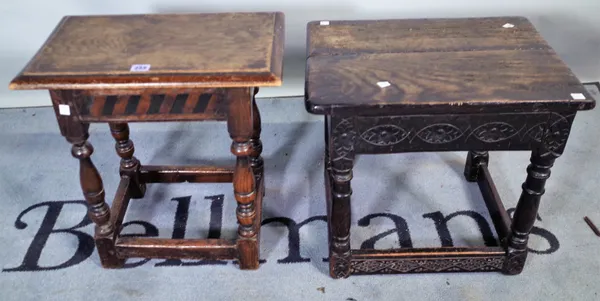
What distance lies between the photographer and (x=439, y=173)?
2.07 metres

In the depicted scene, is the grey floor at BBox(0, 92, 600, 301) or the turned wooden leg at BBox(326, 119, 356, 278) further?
the grey floor at BBox(0, 92, 600, 301)

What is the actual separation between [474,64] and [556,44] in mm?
1153

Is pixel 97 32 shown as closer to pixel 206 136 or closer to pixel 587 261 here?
pixel 206 136

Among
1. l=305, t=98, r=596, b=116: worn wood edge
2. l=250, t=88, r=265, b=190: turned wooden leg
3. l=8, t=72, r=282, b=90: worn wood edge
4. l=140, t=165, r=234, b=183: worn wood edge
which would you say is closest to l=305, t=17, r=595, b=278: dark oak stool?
l=305, t=98, r=596, b=116: worn wood edge

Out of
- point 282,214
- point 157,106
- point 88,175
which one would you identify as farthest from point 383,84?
point 88,175

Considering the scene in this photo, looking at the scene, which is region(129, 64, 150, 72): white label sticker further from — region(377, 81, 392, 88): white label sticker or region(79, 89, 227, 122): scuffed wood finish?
region(377, 81, 392, 88): white label sticker

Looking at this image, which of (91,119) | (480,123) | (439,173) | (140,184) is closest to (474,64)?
(480,123)

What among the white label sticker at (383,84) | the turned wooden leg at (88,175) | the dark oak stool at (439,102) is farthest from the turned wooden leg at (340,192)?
the turned wooden leg at (88,175)

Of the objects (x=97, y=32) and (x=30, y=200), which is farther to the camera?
(x=30, y=200)

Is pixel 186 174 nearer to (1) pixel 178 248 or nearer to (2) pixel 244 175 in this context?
(1) pixel 178 248

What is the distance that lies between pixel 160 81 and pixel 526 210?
0.99 meters

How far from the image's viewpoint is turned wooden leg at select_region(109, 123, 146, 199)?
188cm

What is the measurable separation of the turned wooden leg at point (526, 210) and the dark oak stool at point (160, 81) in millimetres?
681

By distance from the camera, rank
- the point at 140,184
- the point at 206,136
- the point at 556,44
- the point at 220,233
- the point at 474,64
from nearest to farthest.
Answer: the point at 474,64 < the point at 220,233 < the point at 140,184 < the point at 206,136 < the point at 556,44
